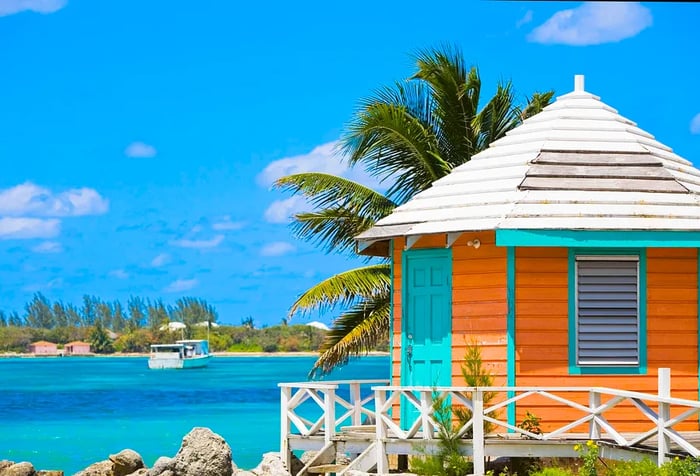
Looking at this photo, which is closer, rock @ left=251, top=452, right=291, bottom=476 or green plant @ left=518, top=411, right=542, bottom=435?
green plant @ left=518, top=411, right=542, bottom=435

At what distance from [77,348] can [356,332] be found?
164 metres

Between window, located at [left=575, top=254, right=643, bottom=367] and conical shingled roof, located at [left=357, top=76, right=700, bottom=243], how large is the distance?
0.65 metres

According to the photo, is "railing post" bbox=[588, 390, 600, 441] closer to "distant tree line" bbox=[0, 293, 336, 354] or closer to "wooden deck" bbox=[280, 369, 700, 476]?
"wooden deck" bbox=[280, 369, 700, 476]

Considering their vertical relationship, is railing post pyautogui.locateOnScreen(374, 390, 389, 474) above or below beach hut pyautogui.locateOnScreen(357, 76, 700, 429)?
below

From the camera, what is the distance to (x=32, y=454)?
42.5 meters

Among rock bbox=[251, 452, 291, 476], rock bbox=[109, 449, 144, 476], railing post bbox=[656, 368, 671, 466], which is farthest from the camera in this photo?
rock bbox=[109, 449, 144, 476]

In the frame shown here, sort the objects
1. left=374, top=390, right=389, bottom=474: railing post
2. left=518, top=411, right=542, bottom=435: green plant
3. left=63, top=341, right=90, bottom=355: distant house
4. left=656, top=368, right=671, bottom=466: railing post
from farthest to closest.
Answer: left=63, top=341, right=90, bottom=355: distant house
left=518, top=411, right=542, bottom=435: green plant
left=374, top=390, right=389, bottom=474: railing post
left=656, top=368, right=671, bottom=466: railing post

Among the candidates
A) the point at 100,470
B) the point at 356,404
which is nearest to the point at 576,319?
the point at 356,404

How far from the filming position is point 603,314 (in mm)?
16234

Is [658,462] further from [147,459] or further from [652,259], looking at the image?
[147,459]

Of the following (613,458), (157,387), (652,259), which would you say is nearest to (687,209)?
(652,259)

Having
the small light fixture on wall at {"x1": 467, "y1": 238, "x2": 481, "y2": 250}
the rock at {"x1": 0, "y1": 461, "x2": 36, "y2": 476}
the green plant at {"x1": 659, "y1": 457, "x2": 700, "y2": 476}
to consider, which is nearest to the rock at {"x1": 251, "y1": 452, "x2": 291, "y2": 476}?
the small light fixture on wall at {"x1": 467, "y1": 238, "x2": 481, "y2": 250}

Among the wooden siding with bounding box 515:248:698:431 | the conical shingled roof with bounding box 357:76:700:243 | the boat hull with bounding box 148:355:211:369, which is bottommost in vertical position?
the wooden siding with bounding box 515:248:698:431

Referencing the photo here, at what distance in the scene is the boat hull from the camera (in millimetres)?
120750
